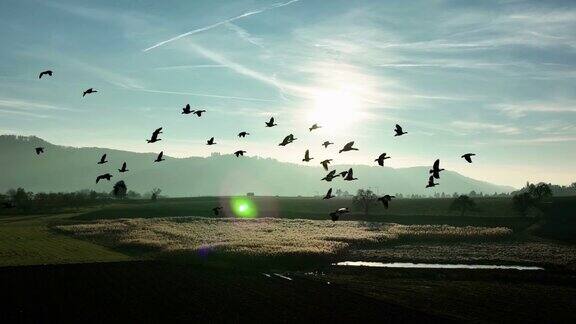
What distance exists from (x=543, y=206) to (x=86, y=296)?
5020 inches

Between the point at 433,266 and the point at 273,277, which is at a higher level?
the point at 433,266

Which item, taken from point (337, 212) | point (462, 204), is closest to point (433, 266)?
point (337, 212)

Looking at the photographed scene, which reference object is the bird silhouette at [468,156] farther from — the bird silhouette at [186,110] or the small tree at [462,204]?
the small tree at [462,204]

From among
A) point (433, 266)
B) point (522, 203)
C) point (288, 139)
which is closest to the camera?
point (288, 139)

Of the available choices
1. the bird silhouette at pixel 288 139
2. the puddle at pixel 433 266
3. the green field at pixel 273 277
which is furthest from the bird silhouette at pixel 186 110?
the puddle at pixel 433 266

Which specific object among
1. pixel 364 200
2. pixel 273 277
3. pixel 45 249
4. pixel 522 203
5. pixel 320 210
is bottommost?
pixel 45 249

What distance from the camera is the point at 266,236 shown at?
8312 cm

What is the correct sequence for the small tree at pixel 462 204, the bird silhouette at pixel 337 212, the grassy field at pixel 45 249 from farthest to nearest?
1. the small tree at pixel 462 204
2. the grassy field at pixel 45 249
3. the bird silhouette at pixel 337 212

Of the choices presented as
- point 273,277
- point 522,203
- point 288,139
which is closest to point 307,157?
point 288,139

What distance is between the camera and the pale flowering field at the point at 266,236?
2611 inches

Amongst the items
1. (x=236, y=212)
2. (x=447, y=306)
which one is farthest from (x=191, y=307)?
(x=236, y=212)

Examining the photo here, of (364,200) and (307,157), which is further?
(364,200)

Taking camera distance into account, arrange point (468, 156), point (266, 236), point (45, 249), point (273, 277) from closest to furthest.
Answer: point (468, 156), point (273, 277), point (45, 249), point (266, 236)

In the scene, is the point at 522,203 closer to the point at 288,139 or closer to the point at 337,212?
the point at 337,212
